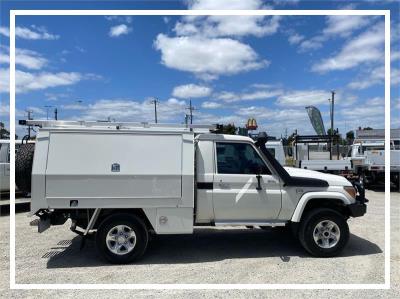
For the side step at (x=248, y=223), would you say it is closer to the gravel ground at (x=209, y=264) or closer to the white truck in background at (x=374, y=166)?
the gravel ground at (x=209, y=264)

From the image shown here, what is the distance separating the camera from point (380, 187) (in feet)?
61.9

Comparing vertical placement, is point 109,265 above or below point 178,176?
below

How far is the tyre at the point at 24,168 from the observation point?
5906 millimetres

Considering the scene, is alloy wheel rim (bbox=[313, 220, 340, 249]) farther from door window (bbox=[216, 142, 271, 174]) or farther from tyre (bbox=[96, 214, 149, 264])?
tyre (bbox=[96, 214, 149, 264])

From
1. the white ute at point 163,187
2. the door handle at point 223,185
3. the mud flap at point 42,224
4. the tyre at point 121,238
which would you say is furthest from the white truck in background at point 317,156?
the mud flap at point 42,224

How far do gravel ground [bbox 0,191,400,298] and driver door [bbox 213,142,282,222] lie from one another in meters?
0.71

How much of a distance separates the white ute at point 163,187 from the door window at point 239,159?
2 cm

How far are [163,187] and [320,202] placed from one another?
2.62 metres

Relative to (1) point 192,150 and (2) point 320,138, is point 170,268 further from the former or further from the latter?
(2) point 320,138

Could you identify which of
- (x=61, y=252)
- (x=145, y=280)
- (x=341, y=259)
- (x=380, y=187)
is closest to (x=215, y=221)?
(x=145, y=280)

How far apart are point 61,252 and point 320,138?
14.1m

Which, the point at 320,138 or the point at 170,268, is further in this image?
the point at 320,138

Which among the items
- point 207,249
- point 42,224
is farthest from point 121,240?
point 207,249

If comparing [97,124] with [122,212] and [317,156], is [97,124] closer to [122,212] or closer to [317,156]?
[122,212]
